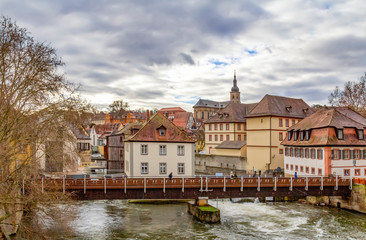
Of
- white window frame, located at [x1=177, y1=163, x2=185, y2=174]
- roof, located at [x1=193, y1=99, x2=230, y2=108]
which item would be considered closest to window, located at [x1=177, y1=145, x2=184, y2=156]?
white window frame, located at [x1=177, y1=163, x2=185, y2=174]

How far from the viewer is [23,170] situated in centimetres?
1611

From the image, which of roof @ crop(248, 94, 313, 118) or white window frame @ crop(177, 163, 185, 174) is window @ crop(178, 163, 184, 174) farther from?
roof @ crop(248, 94, 313, 118)

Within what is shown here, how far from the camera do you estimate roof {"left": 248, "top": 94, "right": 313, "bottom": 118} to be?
53.1 metres

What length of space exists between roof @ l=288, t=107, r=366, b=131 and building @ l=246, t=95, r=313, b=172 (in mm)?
8234

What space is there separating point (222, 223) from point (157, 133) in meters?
13.2

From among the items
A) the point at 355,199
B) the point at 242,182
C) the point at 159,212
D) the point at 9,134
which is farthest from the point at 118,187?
the point at 355,199

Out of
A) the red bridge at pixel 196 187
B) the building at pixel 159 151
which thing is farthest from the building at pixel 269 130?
the red bridge at pixel 196 187

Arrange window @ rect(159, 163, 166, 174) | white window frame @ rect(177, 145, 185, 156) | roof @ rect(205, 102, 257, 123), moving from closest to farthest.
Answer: window @ rect(159, 163, 166, 174) → white window frame @ rect(177, 145, 185, 156) → roof @ rect(205, 102, 257, 123)

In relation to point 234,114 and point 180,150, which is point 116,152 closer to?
point 180,150

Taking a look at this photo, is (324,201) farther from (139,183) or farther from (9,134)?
(9,134)

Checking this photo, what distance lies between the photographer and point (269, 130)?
52219mm

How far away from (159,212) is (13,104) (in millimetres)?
19498

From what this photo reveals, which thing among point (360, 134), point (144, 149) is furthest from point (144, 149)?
point (360, 134)

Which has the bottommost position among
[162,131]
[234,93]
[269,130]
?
[162,131]
